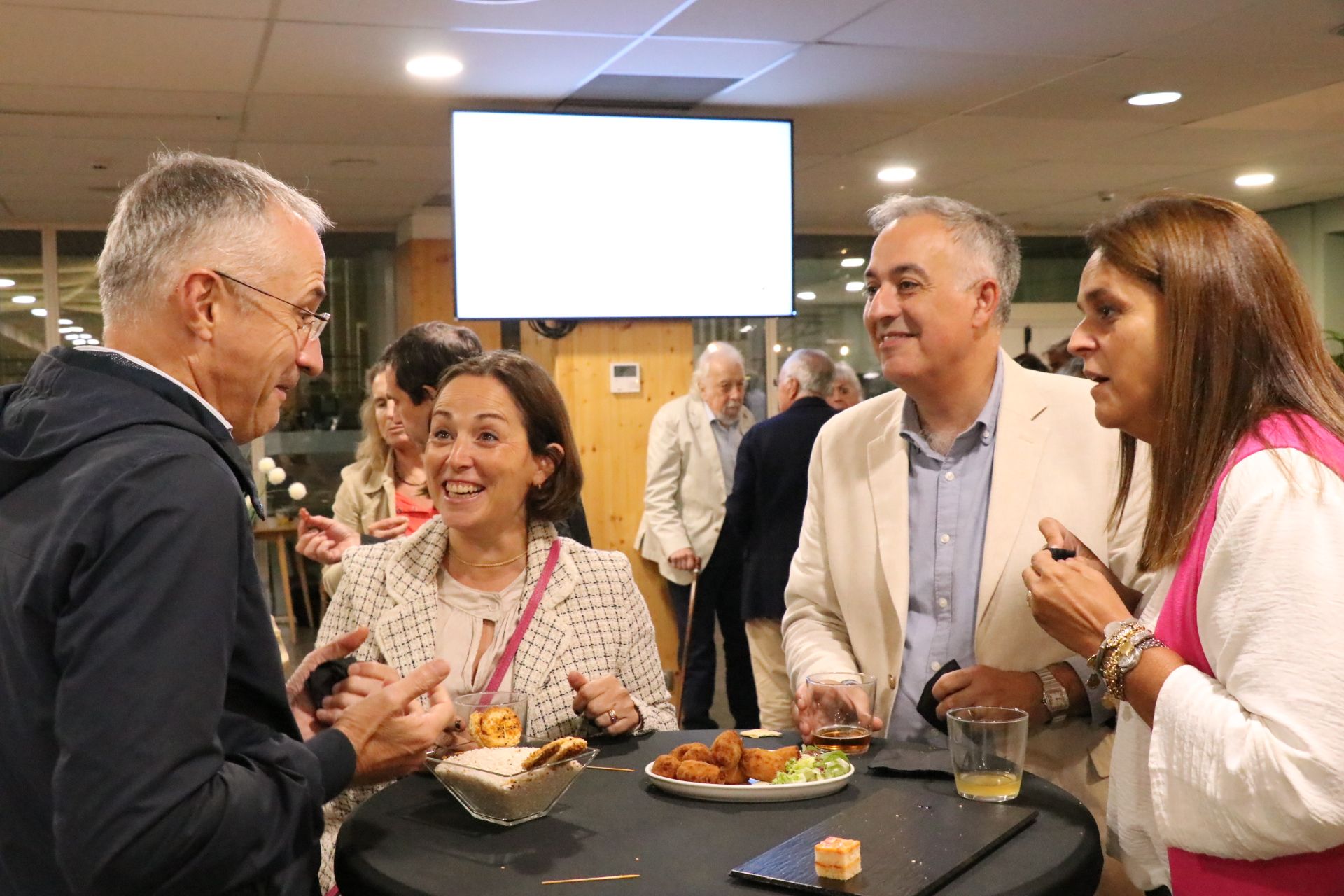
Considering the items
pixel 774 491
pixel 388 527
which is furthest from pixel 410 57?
pixel 388 527

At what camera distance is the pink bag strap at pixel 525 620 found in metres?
2.26

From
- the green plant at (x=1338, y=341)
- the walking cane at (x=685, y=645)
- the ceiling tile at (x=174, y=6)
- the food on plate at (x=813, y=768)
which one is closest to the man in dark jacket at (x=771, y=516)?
the walking cane at (x=685, y=645)

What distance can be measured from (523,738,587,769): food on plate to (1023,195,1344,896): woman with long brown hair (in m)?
0.70

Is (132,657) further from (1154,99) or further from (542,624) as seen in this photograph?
(1154,99)

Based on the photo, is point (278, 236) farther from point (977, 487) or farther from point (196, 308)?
point (977, 487)

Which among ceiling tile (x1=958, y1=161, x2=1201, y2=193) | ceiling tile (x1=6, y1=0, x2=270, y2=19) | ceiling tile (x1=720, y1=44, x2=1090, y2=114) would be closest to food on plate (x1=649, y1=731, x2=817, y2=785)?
ceiling tile (x1=6, y1=0, x2=270, y2=19)

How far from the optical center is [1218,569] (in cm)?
147

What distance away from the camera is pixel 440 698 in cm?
179

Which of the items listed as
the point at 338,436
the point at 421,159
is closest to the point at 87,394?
the point at 421,159

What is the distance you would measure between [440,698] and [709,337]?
8.48 metres

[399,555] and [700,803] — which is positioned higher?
[399,555]

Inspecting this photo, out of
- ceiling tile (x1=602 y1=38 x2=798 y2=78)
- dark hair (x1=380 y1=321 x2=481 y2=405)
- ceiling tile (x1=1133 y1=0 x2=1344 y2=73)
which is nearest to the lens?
dark hair (x1=380 y1=321 x2=481 y2=405)

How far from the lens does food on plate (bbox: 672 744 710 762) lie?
1860mm

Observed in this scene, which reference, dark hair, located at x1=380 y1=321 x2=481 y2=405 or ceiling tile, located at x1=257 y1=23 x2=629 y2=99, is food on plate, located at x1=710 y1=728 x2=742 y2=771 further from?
ceiling tile, located at x1=257 y1=23 x2=629 y2=99
